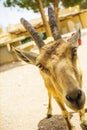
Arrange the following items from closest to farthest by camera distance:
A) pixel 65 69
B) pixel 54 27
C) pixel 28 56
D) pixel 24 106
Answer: pixel 65 69, pixel 28 56, pixel 54 27, pixel 24 106

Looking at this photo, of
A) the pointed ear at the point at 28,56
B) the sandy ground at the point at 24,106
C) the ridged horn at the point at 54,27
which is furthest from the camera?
the sandy ground at the point at 24,106

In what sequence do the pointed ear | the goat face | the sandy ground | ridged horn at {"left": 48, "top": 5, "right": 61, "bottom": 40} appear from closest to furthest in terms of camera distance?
the goat face, the pointed ear, ridged horn at {"left": 48, "top": 5, "right": 61, "bottom": 40}, the sandy ground

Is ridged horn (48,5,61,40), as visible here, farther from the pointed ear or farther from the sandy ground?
the sandy ground

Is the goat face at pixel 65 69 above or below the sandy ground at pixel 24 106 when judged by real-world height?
above

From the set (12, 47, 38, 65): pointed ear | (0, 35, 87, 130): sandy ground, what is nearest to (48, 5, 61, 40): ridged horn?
(12, 47, 38, 65): pointed ear

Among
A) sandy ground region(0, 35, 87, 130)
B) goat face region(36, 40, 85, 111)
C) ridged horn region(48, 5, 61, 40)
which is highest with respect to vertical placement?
ridged horn region(48, 5, 61, 40)

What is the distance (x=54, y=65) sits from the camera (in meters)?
4.70

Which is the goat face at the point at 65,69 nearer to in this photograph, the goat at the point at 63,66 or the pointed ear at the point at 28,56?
the goat at the point at 63,66

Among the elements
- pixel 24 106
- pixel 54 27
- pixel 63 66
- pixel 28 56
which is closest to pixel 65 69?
pixel 63 66

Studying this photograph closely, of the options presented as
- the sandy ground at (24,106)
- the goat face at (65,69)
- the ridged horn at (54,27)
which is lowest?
the sandy ground at (24,106)

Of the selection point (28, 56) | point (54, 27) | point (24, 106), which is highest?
point (54, 27)

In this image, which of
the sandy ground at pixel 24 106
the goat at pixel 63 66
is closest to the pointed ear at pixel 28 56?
the goat at pixel 63 66

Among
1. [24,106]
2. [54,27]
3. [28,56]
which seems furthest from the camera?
[24,106]

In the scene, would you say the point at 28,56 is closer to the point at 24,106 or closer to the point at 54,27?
the point at 54,27
